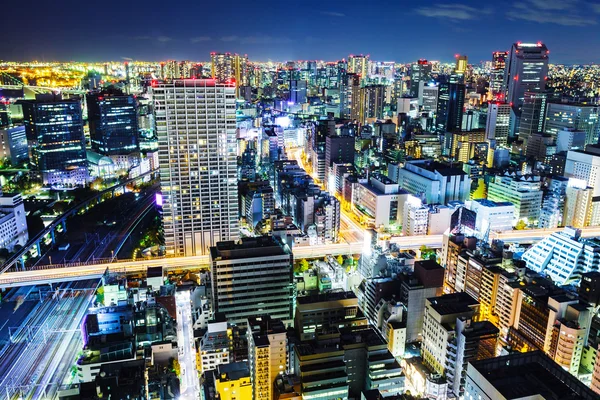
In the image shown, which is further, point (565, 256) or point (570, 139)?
point (570, 139)

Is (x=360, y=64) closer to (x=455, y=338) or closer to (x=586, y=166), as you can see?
(x=586, y=166)

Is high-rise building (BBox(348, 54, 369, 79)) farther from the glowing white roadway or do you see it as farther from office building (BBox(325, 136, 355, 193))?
the glowing white roadway

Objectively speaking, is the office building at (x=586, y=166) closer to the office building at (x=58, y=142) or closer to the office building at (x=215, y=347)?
the office building at (x=215, y=347)

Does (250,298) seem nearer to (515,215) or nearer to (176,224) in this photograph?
(176,224)

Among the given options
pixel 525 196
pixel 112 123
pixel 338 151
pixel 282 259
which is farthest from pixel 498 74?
pixel 282 259

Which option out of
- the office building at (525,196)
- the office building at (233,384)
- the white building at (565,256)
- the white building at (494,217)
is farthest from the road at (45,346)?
the office building at (525,196)

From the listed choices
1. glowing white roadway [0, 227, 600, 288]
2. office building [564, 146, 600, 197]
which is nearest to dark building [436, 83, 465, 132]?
office building [564, 146, 600, 197]

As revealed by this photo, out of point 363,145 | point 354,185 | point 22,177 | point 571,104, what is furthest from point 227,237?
point 571,104
